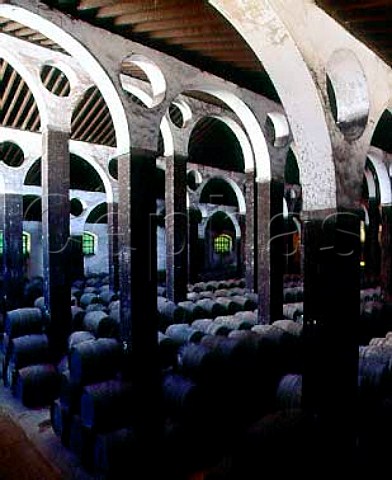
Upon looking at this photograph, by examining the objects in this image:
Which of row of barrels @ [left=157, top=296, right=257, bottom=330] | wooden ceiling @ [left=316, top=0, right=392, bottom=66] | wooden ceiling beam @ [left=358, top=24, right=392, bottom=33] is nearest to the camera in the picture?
wooden ceiling @ [left=316, top=0, right=392, bottom=66]

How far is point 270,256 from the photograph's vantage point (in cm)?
908

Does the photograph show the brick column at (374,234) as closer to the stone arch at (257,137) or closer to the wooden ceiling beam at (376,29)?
the stone arch at (257,137)

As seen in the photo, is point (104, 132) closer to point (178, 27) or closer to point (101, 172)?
point (101, 172)

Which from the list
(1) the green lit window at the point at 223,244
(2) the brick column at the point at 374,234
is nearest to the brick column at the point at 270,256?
(2) the brick column at the point at 374,234

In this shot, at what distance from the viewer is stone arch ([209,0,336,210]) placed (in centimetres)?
377

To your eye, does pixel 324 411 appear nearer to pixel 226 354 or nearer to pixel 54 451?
pixel 226 354

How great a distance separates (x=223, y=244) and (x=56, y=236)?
2295 centimetres

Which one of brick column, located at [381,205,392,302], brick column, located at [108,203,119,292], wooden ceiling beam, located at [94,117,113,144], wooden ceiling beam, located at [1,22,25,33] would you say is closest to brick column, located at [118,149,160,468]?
wooden ceiling beam, located at [1,22,25,33]

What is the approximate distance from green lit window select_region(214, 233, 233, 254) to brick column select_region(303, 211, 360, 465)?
2516 centimetres

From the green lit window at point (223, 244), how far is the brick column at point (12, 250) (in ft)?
59.4

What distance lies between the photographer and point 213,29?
6.41 m

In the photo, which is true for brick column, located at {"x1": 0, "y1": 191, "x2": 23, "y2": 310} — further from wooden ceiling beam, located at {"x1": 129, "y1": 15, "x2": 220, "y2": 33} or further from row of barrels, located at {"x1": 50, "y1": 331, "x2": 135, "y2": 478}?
wooden ceiling beam, located at {"x1": 129, "y1": 15, "x2": 220, "y2": 33}

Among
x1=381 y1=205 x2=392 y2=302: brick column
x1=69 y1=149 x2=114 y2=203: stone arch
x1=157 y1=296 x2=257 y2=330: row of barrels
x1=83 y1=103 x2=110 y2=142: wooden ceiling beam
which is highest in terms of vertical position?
x1=83 y1=103 x2=110 y2=142: wooden ceiling beam

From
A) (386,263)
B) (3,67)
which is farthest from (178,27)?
(386,263)
